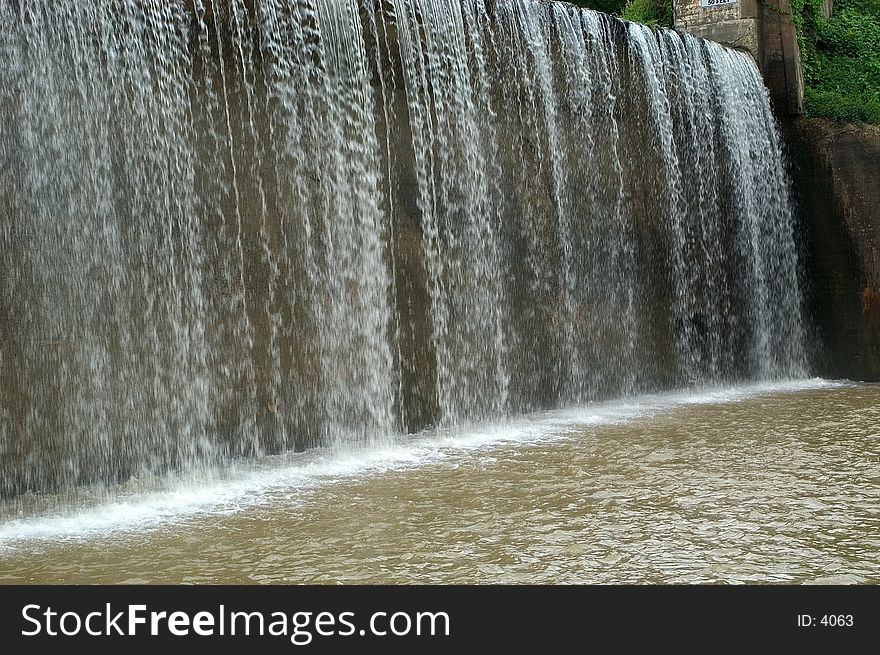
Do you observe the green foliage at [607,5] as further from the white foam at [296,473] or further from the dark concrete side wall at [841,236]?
the white foam at [296,473]

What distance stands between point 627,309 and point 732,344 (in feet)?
6.58

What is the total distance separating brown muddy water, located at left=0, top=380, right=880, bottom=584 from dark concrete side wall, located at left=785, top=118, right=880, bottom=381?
4.70 meters

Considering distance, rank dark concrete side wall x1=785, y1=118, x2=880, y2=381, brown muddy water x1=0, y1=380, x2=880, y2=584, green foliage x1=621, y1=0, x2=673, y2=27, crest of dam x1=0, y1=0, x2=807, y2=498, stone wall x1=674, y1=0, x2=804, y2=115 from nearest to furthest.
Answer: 1. brown muddy water x1=0, y1=380, x2=880, y2=584
2. crest of dam x1=0, y1=0, x2=807, y2=498
3. dark concrete side wall x1=785, y1=118, x2=880, y2=381
4. stone wall x1=674, y1=0, x2=804, y2=115
5. green foliage x1=621, y1=0, x2=673, y2=27

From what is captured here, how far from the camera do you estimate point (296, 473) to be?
311 inches

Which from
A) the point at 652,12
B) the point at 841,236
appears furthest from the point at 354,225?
the point at 652,12

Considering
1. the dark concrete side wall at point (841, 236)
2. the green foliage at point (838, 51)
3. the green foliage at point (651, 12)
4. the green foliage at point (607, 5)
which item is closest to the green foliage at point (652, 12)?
the green foliage at point (651, 12)

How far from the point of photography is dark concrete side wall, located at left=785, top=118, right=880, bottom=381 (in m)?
13.3

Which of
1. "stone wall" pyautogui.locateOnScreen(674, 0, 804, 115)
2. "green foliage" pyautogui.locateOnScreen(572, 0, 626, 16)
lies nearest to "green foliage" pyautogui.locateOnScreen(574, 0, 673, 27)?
"stone wall" pyautogui.locateOnScreen(674, 0, 804, 115)

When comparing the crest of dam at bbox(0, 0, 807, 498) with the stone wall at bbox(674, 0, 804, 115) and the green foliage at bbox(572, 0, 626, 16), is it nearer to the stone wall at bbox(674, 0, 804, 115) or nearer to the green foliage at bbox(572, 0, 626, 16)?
the stone wall at bbox(674, 0, 804, 115)

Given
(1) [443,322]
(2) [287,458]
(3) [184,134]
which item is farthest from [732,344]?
(3) [184,134]

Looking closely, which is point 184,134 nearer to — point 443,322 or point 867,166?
point 443,322

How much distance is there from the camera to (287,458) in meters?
8.58

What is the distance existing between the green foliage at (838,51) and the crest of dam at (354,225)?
3.12 m

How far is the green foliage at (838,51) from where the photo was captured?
16297 mm
